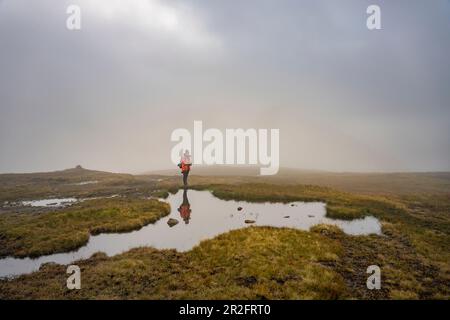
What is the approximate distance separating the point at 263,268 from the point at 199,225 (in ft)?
32.4

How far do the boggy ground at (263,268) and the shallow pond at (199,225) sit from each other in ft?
4.34

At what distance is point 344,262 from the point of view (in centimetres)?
1558

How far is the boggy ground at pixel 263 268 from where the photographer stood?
39.4 ft

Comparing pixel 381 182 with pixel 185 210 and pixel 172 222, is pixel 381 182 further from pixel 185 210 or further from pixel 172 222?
pixel 172 222

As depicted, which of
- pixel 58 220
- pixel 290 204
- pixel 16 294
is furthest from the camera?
pixel 290 204

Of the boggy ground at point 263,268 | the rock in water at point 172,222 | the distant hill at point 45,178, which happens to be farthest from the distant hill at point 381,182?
the rock in water at point 172,222

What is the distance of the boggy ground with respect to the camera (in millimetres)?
12000

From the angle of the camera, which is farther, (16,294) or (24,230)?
(24,230)

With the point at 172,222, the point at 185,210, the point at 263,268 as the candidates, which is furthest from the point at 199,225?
the point at 263,268

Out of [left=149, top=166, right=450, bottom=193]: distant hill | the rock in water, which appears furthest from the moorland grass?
[left=149, top=166, right=450, bottom=193]: distant hill

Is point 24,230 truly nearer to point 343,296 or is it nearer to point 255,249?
point 255,249

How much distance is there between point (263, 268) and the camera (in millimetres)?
14391

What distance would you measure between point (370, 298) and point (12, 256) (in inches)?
874

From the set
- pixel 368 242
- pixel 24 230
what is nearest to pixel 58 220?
pixel 24 230
